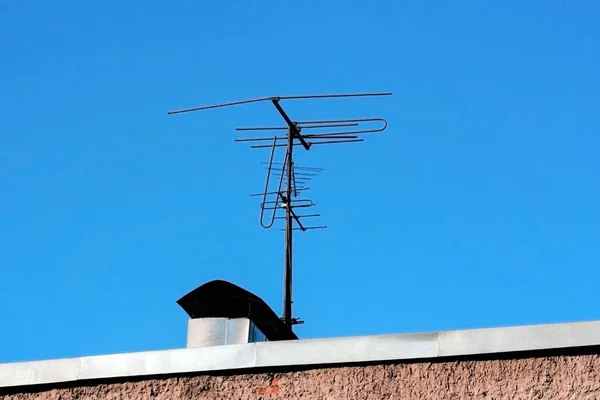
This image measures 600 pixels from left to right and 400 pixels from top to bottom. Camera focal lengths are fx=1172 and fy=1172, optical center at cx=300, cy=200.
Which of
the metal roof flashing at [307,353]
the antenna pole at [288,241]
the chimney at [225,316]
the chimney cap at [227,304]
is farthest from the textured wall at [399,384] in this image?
the antenna pole at [288,241]

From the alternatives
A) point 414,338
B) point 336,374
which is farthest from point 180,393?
A: point 414,338

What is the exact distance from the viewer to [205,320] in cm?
889

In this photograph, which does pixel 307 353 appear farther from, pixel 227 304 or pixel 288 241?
pixel 288 241

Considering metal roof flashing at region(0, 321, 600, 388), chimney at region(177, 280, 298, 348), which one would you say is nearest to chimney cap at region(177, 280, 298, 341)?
chimney at region(177, 280, 298, 348)

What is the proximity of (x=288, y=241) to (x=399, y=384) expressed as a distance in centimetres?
432

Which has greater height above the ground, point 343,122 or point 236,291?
point 343,122

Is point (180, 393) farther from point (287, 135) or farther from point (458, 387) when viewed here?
point (287, 135)

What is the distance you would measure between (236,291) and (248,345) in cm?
117

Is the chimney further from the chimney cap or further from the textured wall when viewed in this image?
the textured wall

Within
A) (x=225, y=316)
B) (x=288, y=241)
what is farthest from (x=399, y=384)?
(x=288, y=241)

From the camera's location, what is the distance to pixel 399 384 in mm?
7629

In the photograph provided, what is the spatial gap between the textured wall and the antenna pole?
11.4ft

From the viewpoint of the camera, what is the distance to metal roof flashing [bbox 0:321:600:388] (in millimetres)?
7416

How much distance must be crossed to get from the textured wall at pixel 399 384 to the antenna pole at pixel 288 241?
349 centimetres
